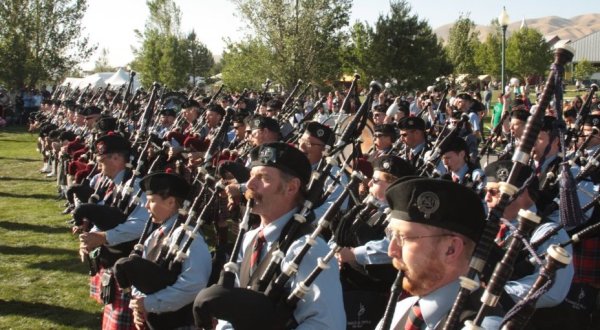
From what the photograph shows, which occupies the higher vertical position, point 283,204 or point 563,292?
point 283,204

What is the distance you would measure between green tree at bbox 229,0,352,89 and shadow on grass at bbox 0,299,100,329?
2144 cm

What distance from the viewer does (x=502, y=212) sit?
1782 millimetres

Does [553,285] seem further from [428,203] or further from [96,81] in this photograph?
[96,81]

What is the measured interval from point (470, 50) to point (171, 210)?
4578 centimetres

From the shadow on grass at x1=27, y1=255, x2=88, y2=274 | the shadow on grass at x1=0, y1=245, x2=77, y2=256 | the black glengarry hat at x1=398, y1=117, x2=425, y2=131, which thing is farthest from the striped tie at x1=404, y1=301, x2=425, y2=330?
the shadow on grass at x1=0, y1=245, x2=77, y2=256

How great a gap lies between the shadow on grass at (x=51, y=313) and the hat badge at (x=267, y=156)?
137 inches

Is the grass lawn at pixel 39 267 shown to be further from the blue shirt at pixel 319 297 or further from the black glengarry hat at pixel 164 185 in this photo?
the blue shirt at pixel 319 297

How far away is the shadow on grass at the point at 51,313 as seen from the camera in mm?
5949

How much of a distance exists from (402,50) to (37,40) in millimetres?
21336

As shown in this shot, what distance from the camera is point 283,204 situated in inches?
127

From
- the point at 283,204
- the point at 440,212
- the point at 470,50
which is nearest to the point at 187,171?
the point at 283,204

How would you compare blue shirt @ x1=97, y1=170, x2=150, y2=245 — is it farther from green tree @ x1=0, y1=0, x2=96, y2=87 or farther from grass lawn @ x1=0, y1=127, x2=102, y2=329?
green tree @ x1=0, y1=0, x2=96, y2=87

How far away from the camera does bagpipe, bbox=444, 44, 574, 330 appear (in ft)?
5.52

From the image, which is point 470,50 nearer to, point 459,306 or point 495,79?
point 495,79
